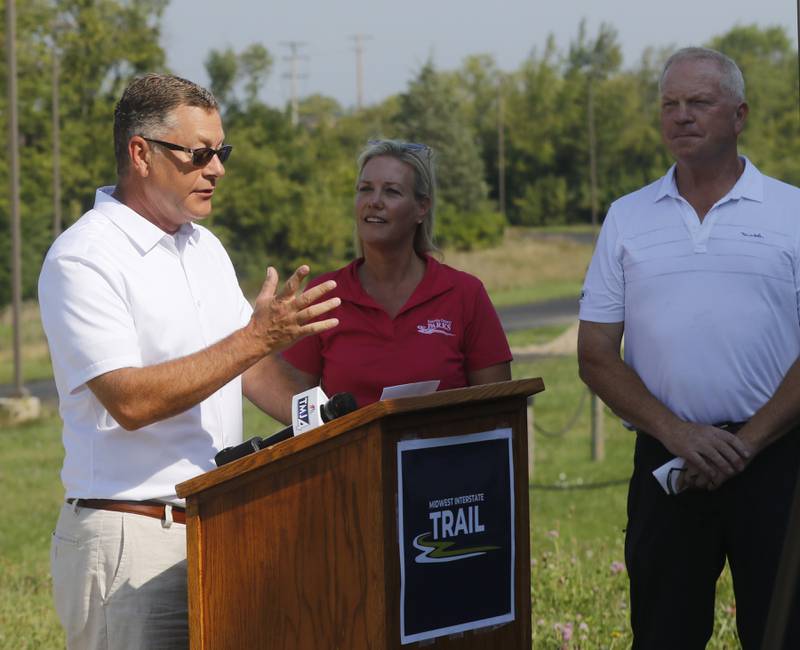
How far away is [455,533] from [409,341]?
4.29 feet

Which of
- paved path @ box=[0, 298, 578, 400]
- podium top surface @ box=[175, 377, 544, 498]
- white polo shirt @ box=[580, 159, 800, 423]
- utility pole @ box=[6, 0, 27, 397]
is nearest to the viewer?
podium top surface @ box=[175, 377, 544, 498]

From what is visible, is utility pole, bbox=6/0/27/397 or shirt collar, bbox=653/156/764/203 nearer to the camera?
shirt collar, bbox=653/156/764/203

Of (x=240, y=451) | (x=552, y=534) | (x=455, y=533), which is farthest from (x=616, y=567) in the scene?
(x=240, y=451)

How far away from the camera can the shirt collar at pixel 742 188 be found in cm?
412

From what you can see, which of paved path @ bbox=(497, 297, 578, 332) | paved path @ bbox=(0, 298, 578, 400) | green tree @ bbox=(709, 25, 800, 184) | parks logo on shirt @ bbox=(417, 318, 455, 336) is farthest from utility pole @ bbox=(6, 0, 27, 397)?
green tree @ bbox=(709, 25, 800, 184)

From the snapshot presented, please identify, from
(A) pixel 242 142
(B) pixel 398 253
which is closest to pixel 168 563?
(B) pixel 398 253

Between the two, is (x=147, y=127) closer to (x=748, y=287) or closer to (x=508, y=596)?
(x=508, y=596)

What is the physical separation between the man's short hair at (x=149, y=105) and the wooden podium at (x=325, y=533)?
979 mm

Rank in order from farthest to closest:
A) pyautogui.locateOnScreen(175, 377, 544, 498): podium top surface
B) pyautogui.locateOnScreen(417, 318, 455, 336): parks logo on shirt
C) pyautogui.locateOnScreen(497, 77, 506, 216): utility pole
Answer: pyautogui.locateOnScreen(497, 77, 506, 216): utility pole < pyautogui.locateOnScreen(417, 318, 455, 336): parks logo on shirt < pyautogui.locateOnScreen(175, 377, 544, 498): podium top surface

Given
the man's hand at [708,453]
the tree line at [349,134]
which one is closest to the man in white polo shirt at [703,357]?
the man's hand at [708,453]

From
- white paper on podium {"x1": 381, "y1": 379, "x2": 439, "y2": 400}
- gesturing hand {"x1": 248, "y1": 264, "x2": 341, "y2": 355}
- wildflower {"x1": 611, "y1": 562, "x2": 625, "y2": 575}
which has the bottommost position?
wildflower {"x1": 611, "y1": 562, "x2": 625, "y2": 575}

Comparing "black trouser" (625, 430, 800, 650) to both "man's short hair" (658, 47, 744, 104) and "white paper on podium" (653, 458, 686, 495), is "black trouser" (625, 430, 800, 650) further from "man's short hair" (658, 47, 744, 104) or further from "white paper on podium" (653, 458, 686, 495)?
"man's short hair" (658, 47, 744, 104)

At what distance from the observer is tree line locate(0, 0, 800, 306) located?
132ft

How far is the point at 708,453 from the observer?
3.91 m
